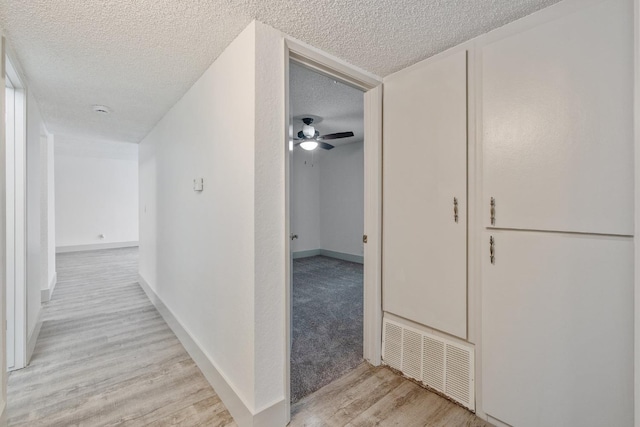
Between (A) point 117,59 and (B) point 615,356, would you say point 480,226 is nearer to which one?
(B) point 615,356

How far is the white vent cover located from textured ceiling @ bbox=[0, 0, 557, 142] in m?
1.84

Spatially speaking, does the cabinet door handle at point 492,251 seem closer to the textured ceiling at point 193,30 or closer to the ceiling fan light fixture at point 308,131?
the textured ceiling at point 193,30

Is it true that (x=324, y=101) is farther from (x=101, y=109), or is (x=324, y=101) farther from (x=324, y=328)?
(x=324, y=328)

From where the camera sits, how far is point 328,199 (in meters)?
6.47

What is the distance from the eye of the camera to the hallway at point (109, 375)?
1.63 m

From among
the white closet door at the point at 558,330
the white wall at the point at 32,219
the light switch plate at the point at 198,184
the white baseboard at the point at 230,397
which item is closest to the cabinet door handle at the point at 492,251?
the white closet door at the point at 558,330

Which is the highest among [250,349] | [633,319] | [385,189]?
[385,189]

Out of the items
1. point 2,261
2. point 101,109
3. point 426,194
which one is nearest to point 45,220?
point 101,109

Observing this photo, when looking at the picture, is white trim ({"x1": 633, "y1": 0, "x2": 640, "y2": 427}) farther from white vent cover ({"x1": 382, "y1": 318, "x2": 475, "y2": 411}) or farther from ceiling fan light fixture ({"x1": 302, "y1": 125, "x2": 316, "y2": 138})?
ceiling fan light fixture ({"x1": 302, "y1": 125, "x2": 316, "y2": 138})

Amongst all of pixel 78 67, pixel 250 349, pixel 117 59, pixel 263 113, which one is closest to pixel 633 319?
pixel 250 349

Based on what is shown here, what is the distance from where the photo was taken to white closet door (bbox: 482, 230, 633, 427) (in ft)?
3.92

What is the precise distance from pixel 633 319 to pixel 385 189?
1.39 m

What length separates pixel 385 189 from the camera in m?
2.09

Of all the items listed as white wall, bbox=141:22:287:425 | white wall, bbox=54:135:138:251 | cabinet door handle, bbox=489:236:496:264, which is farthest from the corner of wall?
white wall, bbox=54:135:138:251
